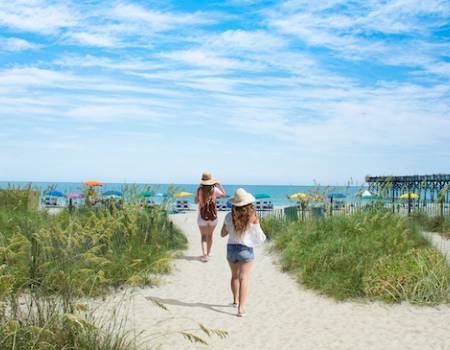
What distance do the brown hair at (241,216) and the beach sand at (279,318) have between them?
120 centimetres

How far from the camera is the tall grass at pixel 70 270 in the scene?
4.19 m

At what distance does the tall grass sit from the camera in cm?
419

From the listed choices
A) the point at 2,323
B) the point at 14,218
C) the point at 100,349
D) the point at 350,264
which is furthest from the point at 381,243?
the point at 14,218

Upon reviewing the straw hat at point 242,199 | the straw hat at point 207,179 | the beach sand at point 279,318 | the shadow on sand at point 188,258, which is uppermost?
the straw hat at point 207,179

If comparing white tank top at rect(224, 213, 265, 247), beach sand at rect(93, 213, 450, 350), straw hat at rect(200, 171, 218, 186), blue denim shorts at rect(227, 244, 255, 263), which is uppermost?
straw hat at rect(200, 171, 218, 186)

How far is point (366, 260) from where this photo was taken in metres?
8.26

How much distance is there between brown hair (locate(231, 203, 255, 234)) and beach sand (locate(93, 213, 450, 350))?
1.20 meters

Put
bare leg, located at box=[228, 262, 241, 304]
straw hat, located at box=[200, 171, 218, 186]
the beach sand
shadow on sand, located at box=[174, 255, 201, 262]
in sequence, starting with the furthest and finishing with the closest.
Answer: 1. shadow on sand, located at box=[174, 255, 201, 262]
2. straw hat, located at box=[200, 171, 218, 186]
3. bare leg, located at box=[228, 262, 241, 304]
4. the beach sand

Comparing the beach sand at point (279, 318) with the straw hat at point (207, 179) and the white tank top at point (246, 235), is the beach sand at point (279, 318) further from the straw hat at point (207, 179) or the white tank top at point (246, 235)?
the straw hat at point (207, 179)

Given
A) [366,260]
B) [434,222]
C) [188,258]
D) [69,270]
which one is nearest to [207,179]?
[188,258]

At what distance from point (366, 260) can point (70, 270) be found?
460cm

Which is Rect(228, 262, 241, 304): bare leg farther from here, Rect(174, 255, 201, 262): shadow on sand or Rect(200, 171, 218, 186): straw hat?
Rect(174, 255, 201, 262): shadow on sand

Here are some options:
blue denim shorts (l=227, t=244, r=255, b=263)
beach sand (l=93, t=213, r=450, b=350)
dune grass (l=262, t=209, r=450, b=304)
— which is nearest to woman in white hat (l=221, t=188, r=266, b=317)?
blue denim shorts (l=227, t=244, r=255, b=263)

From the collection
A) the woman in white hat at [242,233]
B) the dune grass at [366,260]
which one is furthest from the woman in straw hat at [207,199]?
the woman in white hat at [242,233]
